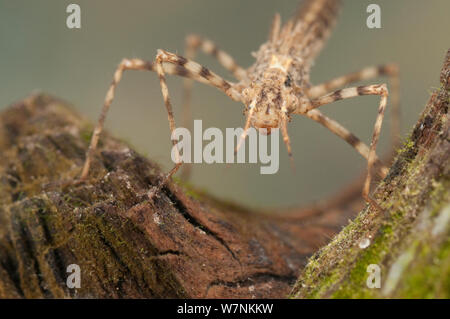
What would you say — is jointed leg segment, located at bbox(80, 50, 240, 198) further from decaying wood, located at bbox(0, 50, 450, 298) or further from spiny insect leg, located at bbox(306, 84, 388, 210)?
spiny insect leg, located at bbox(306, 84, 388, 210)

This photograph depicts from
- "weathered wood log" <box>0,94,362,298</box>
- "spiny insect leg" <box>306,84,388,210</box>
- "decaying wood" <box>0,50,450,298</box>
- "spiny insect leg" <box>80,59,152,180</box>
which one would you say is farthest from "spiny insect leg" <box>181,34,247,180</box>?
"decaying wood" <box>0,50,450,298</box>

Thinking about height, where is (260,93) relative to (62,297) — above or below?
above

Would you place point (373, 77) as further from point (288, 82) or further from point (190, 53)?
point (190, 53)

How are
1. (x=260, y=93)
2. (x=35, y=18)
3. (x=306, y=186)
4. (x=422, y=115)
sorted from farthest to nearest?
(x=306, y=186), (x=35, y=18), (x=260, y=93), (x=422, y=115)

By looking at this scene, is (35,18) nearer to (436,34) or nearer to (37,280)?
(37,280)

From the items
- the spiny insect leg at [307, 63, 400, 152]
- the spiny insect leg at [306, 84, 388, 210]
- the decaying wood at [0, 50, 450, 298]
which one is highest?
the spiny insect leg at [307, 63, 400, 152]
